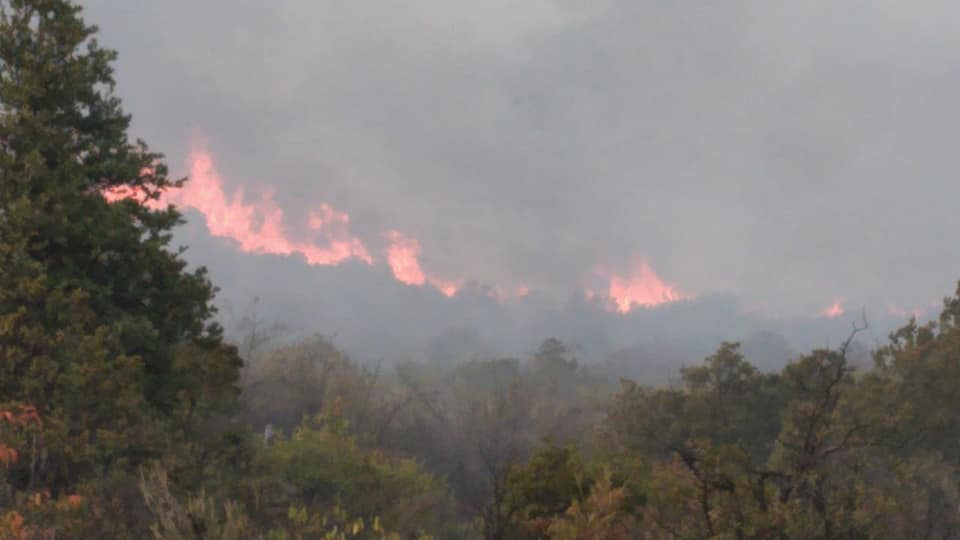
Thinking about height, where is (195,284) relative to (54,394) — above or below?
above

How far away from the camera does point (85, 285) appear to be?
13844 millimetres

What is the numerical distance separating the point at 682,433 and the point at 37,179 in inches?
1084

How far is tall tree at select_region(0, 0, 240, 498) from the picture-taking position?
1202 cm

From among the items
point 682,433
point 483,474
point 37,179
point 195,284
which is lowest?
point 483,474

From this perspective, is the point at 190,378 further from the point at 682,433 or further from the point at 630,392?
the point at 630,392

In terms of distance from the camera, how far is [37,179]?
1383 centimetres

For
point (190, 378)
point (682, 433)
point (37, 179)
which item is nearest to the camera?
point (37, 179)

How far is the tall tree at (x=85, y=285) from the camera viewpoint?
12023 mm

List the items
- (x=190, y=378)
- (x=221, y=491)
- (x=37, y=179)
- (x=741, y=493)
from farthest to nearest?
(x=190, y=378), (x=37, y=179), (x=221, y=491), (x=741, y=493)

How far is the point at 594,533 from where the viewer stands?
1169 cm

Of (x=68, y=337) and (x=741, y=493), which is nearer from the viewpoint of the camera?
(x=741, y=493)

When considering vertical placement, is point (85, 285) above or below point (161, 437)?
above

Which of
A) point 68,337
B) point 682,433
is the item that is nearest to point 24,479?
point 68,337

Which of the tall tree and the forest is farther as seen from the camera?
the tall tree
